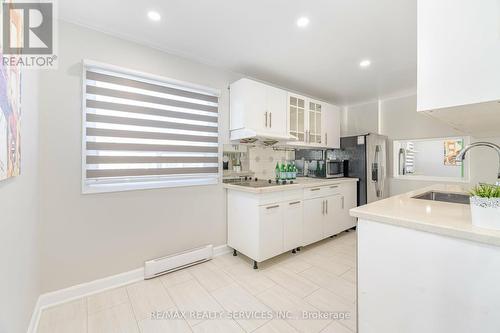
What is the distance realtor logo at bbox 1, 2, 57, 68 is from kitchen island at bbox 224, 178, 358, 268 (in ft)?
6.19

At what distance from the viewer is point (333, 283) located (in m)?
1.97

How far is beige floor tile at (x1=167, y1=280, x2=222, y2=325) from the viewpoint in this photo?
5.37 ft

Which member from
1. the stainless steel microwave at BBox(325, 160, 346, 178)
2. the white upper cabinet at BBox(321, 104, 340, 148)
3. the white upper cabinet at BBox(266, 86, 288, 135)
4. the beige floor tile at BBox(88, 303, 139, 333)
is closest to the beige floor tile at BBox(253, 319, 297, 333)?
the beige floor tile at BBox(88, 303, 139, 333)

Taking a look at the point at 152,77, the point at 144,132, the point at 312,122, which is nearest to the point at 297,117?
the point at 312,122

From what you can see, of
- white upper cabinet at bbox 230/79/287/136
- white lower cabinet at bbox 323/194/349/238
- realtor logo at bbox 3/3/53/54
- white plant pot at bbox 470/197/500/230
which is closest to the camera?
white plant pot at bbox 470/197/500/230

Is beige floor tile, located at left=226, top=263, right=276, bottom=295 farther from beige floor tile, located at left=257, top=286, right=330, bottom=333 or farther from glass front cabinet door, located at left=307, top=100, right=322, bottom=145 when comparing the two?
glass front cabinet door, located at left=307, top=100, right=322, bottom=145

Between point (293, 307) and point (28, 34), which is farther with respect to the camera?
point (293, 307)

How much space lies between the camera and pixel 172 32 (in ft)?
6.33

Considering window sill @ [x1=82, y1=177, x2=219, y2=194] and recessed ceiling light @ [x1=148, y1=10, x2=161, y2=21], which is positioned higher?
recessed ceiling light @ [x1=148, y1=10, x2=161, y2=21]

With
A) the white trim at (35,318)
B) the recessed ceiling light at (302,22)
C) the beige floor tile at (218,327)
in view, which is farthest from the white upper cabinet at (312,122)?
the white trim at (35,318)

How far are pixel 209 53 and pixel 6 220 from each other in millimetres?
2156

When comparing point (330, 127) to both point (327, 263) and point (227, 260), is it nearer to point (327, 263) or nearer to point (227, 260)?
point (327, 263)

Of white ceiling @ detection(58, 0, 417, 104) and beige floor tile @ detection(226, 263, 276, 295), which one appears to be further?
beige floor tile @ detection(226, 263, 276, 295)

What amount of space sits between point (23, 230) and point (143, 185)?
2.98 ft
